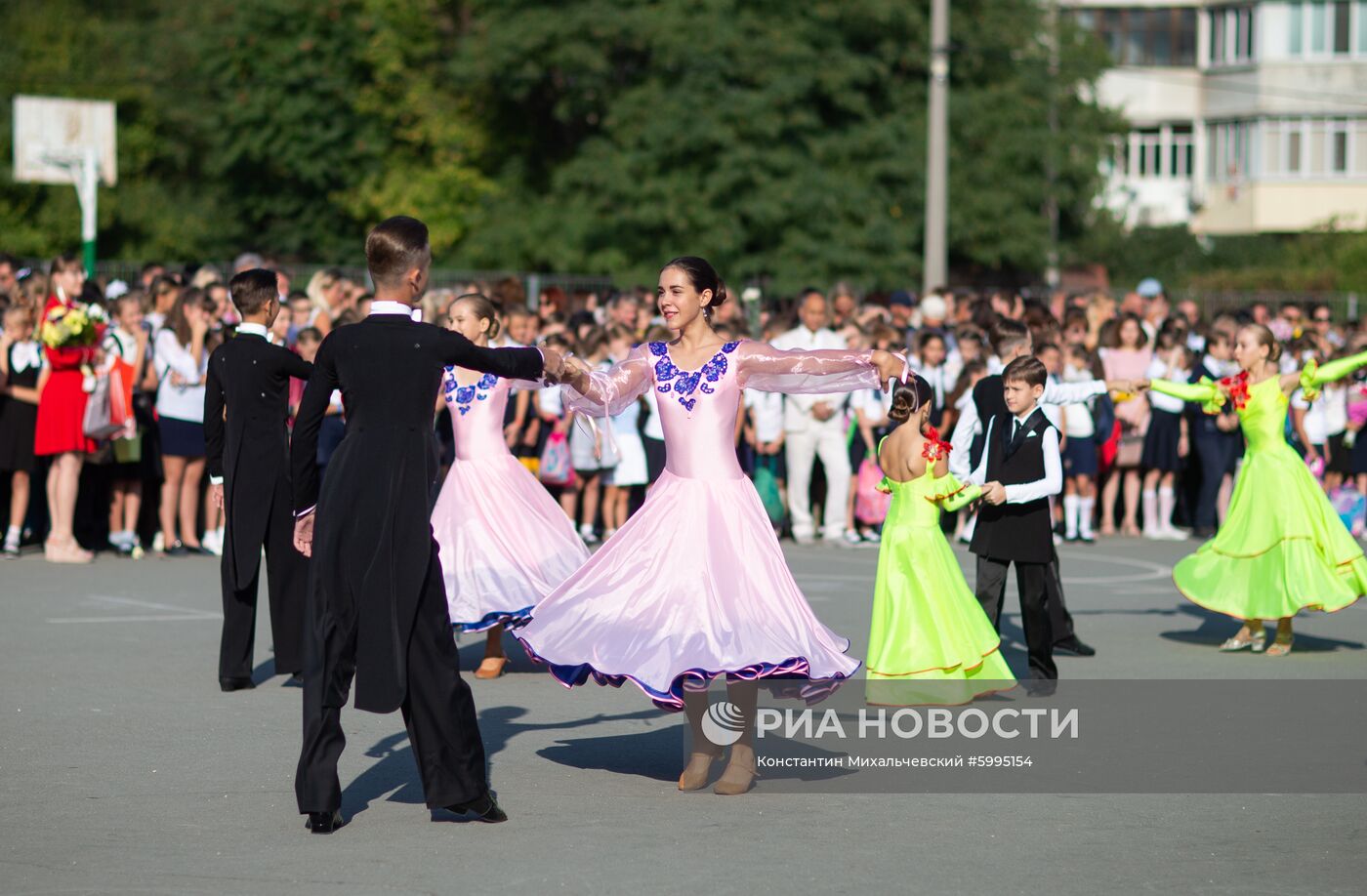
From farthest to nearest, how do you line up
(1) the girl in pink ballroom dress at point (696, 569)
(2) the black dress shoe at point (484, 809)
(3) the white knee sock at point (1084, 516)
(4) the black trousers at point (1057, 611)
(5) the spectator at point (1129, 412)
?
(5) the spectator at point (1129, 412)
(3) the white knee sock at point (1084, 516)
(4) the black trousers at point (1057, 611)
(1) the girl in pink ballroom dress at point (696, 569)
(2) the black dress shoe at point (484, 809)

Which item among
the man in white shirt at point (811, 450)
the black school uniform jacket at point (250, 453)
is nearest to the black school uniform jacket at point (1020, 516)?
the black school uniform jacket at point (250, 453)

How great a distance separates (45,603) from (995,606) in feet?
21.4

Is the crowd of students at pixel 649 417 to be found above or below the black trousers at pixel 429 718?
above

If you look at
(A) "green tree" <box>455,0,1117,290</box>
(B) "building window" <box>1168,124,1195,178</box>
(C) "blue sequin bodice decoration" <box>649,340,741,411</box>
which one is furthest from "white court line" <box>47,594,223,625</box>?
Answer: (B) "building window" <box>1168,124,1195,178</box>

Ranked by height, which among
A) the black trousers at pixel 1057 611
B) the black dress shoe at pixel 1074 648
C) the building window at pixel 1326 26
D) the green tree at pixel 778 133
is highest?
the building window at pixel 1326 26

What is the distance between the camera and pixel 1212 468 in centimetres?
1862

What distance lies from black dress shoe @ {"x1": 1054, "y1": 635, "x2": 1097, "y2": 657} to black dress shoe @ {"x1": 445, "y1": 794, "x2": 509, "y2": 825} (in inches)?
192

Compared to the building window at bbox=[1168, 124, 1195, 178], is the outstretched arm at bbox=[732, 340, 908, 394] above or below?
below

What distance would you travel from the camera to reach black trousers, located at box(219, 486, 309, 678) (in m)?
10.1

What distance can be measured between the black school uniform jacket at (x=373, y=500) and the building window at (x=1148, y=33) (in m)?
59.6

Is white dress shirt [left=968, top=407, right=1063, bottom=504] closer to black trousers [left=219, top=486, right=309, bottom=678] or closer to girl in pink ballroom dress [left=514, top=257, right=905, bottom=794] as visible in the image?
girl in pink ballroom dress [left=514, top=257, right=905, bottom=794]

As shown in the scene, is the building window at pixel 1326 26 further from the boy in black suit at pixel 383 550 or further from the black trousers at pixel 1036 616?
the boy in black suit at pixel 383 550

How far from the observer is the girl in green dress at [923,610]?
9461mm

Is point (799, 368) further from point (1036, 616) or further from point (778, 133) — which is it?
point (778, 133)
